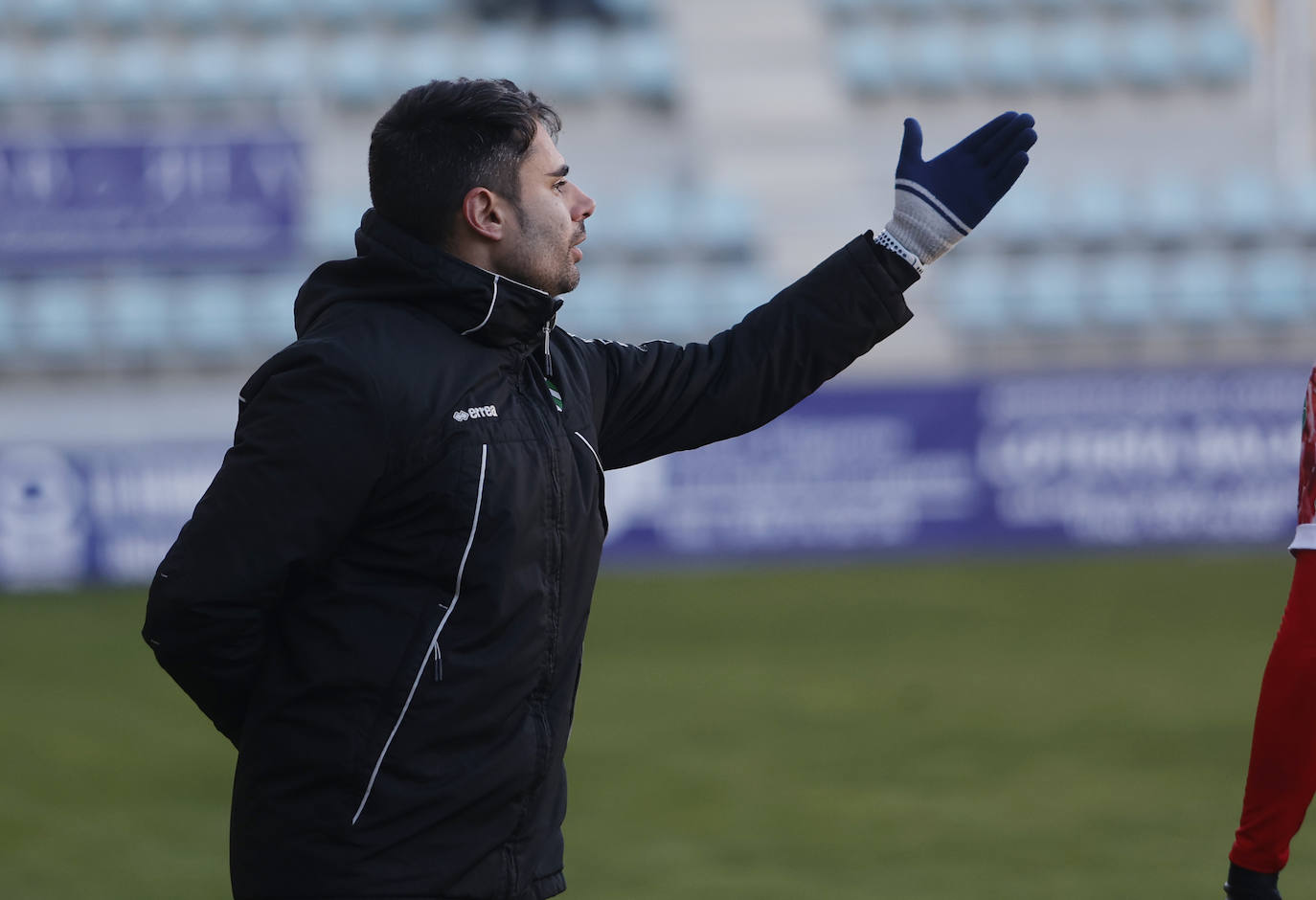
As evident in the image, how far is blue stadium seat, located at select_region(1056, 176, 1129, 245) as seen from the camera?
14500 millimetres

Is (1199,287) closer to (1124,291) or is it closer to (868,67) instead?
(1124,291)

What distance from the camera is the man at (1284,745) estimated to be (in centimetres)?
268

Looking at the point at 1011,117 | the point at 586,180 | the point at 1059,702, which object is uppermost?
the point at 586,180

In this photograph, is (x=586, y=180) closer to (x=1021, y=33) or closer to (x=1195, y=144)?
(x=1021, y=33)

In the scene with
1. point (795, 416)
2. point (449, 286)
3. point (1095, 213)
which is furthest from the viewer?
point (1095, 213)

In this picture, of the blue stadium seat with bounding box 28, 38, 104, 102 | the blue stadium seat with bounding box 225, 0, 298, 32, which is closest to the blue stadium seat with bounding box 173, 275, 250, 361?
the blue stadium seat with bounding box 28, 38, 104, 102

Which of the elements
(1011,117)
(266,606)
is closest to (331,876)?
(266,606)

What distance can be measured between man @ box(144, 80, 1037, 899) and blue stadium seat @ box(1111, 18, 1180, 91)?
14320 millimetres

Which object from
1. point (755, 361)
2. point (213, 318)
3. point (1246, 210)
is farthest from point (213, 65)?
point (755, 361)

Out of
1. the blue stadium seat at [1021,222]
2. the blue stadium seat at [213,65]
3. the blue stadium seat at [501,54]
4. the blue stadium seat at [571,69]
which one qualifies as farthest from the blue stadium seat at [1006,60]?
the blue stadium seat at [213,65]

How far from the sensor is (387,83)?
1499cm

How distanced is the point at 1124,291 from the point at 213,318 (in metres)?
7.33

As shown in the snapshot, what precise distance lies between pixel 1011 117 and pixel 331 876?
4.92 ft

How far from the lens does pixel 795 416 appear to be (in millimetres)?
11969
